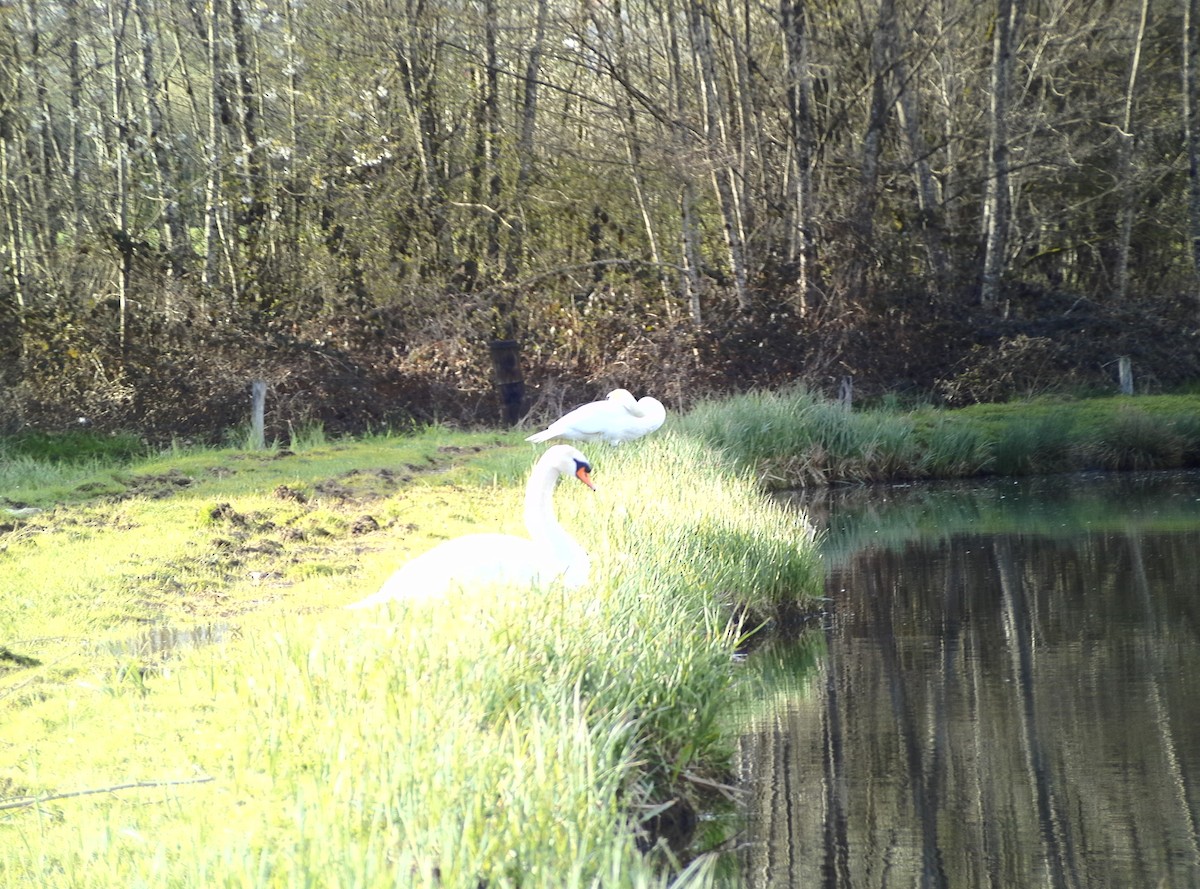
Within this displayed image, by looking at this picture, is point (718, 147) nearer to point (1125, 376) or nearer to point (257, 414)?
point (1125, 376)

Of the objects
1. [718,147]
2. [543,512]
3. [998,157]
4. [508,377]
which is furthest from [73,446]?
[998,157]

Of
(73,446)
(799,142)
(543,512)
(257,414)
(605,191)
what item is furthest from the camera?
(605,191)

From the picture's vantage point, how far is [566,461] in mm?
8945

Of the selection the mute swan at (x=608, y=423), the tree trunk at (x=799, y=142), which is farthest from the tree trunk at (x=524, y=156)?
the mute swan at (x=608, y=423)

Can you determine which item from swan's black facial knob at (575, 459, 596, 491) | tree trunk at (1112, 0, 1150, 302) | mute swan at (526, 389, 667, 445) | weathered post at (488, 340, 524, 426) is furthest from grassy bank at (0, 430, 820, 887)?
tree trunk at (1112, 0, 1150, 302)

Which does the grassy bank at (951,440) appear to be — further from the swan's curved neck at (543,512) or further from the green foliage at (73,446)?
the swan's curved neck at (543,512)

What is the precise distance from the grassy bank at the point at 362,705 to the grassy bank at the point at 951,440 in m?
7.17

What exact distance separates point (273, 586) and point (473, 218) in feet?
51.3

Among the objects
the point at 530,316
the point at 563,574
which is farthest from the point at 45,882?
the point at 530,316

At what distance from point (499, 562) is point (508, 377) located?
15123mm

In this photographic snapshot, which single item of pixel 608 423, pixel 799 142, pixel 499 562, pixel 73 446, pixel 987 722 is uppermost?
pixel 799 142

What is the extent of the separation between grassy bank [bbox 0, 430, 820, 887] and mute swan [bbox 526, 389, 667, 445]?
4.19 meters

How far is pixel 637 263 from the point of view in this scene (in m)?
24.5

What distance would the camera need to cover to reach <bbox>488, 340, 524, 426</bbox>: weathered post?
73.9 feet
